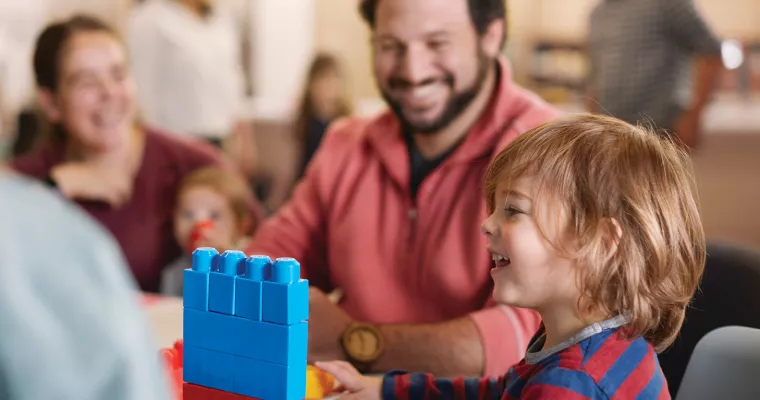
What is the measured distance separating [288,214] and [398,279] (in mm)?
253

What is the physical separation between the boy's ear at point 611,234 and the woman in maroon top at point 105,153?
4.28 feet

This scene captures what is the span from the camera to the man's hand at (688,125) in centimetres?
321

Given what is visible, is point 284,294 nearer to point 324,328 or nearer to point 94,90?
point 324,328

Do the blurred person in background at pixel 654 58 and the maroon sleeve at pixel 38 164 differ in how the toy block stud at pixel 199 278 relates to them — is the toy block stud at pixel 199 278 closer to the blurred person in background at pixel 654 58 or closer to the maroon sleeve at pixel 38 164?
the maroon sleeve at pixel 38 164

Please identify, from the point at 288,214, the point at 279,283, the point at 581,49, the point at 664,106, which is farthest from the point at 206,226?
the point at 581,49

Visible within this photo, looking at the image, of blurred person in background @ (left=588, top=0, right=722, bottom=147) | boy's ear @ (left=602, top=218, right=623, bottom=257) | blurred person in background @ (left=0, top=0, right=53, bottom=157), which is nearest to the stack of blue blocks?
boy's ear @ (left=602, top=218, right=623, bottom=257)

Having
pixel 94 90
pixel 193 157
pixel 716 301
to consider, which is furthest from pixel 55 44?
pixel 716 301

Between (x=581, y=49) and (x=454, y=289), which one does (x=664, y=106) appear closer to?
(x=454, y=289)

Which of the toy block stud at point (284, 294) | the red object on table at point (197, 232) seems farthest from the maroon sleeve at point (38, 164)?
the toy block stud at point (284, 294)

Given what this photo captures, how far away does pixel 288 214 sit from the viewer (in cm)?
149

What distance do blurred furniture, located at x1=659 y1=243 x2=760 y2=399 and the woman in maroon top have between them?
116 cm

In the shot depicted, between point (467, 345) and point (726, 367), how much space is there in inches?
12.9

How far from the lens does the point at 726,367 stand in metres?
0.91

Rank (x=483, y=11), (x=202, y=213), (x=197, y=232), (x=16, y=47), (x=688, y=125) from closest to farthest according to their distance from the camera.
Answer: (x=483, y=11), (x=197, y=232), (x=202, y=213), (x=688, y=125), (x=16, y=47)
